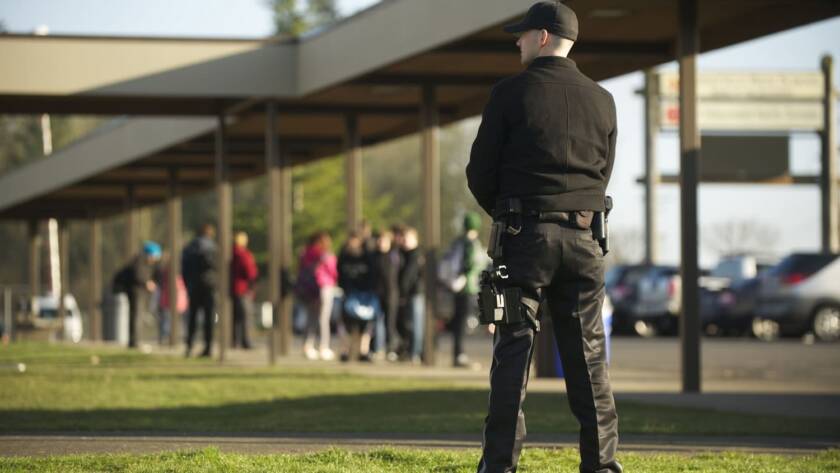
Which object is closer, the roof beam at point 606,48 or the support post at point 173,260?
the roof beam at point 606,48

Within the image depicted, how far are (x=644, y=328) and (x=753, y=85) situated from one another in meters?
9.56

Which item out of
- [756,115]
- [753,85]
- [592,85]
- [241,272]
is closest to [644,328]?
[756,115]

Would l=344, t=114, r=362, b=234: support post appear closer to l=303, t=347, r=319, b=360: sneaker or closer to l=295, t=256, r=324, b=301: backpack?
l=295, t=256, r=324, b=301: backpack

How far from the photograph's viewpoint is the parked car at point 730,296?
33844 millimetres

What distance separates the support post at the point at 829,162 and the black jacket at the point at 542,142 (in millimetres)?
30323

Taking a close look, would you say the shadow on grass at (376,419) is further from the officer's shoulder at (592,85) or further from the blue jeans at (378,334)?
the blue jeans at (378,334)

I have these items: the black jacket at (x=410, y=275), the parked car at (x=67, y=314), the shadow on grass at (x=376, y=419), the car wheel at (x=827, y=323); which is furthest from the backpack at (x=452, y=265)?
the parked car at (x=67, y=314)

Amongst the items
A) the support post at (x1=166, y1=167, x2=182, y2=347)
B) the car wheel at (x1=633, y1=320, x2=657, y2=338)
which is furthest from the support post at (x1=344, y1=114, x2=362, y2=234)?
the car wheel at (x1=633, y1=320, x2=657, y2=338)

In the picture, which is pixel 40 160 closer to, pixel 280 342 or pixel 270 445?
pixel 280 342

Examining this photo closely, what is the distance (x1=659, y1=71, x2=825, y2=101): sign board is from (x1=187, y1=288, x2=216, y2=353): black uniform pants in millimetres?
20967

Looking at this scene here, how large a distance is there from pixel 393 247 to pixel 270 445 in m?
13.5

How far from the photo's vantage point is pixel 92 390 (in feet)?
52.9

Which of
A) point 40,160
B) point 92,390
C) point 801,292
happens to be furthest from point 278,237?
point 40,160

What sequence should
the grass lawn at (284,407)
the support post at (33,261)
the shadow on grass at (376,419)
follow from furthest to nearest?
the support post at (33,261) < the grass lawn at (284,407) < the shadow on grass at (376,419)
